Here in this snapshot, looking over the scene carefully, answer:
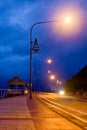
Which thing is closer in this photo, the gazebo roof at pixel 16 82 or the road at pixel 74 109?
the road at pixel 74 109

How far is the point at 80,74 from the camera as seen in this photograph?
10925cm

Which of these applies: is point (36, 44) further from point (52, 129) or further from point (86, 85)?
point (86, 85)

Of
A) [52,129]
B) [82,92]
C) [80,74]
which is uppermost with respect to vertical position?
[80,74]

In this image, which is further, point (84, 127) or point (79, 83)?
point (79, 83)

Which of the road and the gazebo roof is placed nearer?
the road

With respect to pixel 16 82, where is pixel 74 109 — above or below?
below

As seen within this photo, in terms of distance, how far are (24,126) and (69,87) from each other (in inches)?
3534

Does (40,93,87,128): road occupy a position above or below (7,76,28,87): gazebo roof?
below

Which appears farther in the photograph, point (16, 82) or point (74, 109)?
point (16, 82)

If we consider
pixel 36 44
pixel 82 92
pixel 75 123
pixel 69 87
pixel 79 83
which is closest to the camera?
pixel 75 123

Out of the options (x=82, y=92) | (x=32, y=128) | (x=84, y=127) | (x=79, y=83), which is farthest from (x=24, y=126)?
(x=79, y=83)

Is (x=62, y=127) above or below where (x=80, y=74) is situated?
below

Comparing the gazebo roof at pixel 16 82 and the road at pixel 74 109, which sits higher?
the gazebo roof at pixel 16 82

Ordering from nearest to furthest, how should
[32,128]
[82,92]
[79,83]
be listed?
1. [32,128]
2. [82,92]
3. [79,83]
